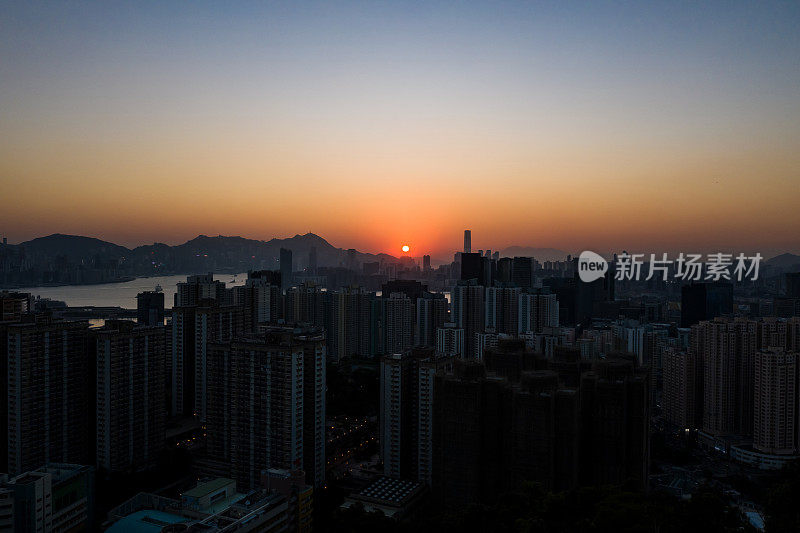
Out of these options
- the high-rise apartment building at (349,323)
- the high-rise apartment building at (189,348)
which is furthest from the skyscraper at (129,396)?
the high-rise apartment building at (349,323)

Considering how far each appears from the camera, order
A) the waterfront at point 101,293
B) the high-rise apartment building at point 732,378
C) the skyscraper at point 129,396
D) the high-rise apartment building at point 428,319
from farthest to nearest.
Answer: the waterfront at point 101,293, the high-rise apartment building at point 428,319, the high-rise apartment building at point 732,378, the skyscraper at point 129,396

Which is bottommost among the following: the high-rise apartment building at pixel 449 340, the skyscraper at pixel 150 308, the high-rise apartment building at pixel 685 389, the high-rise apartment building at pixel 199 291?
the high-rise apartment building at pixel 685 389

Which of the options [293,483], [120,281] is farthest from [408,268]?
[293,483]

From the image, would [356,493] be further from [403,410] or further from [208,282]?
[208,282]

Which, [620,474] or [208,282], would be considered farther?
[208,282]

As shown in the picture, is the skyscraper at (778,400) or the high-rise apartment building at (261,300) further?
the high-rise apartment building at (261,300)

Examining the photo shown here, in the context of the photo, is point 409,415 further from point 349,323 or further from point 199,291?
point 349,323

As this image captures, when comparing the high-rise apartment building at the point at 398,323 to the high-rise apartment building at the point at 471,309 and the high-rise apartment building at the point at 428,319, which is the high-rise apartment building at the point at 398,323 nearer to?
the high-rise apartment building at the point at 428,319

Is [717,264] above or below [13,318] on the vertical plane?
above
